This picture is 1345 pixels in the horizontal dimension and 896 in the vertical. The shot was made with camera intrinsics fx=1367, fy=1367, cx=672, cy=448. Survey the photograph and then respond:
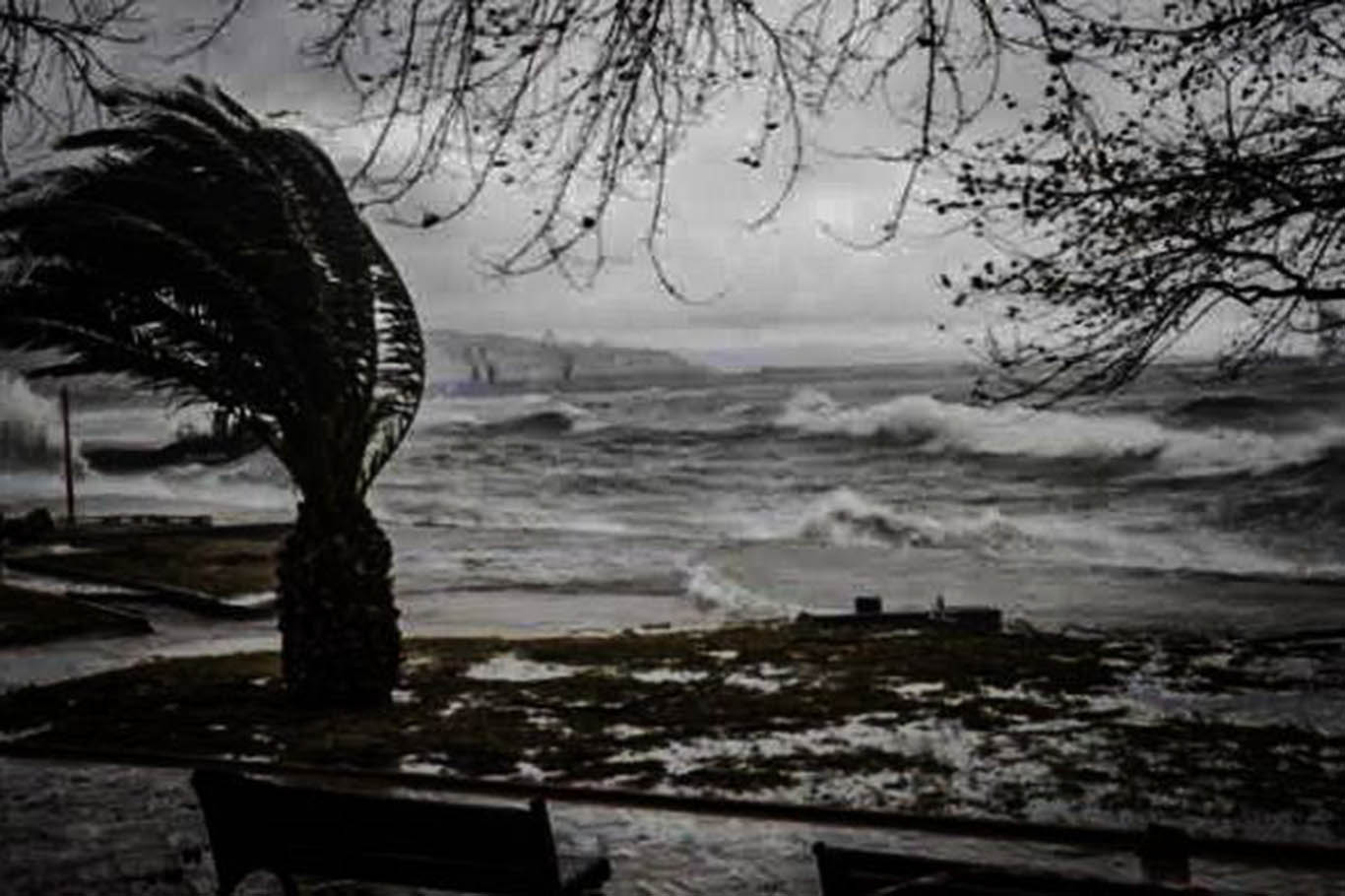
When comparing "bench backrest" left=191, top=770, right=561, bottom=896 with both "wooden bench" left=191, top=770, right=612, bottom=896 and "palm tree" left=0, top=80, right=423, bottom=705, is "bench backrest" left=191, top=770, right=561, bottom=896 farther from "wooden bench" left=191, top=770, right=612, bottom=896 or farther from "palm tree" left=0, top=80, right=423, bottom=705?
"palm tree" left=0, top=80, right=423, bottom=705

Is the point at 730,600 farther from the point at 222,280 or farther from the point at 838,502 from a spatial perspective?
the point at 838,502

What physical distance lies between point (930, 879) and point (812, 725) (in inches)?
237

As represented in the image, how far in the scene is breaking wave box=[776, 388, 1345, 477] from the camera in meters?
38.2

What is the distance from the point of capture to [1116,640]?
44.9 ft

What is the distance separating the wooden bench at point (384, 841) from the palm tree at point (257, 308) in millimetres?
5089

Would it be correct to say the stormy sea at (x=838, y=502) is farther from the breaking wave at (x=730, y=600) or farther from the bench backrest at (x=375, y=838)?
the bench backrest at (x=375, y=838)

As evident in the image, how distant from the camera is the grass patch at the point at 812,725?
737cm

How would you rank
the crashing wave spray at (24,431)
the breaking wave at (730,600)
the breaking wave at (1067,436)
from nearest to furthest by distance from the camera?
the breaking wave at (730,600)
the breaking wave at (1067,436)
the crashing wave spray at (24,431)

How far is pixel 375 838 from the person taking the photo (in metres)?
4.30

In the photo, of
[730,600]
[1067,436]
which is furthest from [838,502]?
[730,600]

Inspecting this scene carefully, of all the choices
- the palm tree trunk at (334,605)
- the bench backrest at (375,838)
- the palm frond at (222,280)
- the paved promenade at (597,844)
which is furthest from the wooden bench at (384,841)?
the palm tree trunk at (334,605)

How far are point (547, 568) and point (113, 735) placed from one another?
44.8 feet

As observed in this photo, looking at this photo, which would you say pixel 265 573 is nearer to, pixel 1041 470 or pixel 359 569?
pixel 359 569

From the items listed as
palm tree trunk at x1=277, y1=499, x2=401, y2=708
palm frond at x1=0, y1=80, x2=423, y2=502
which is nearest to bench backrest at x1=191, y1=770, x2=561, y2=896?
palm frond at x1=0, y1=80, x2=423, y2=502
